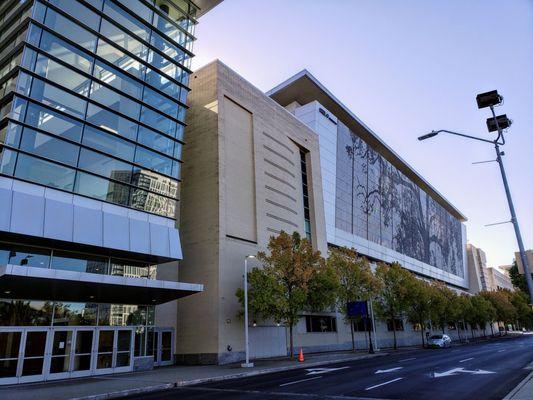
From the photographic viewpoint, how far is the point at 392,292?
51500 mm

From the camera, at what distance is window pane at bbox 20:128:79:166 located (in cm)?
2184

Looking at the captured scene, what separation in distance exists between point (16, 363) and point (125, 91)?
17377 mm

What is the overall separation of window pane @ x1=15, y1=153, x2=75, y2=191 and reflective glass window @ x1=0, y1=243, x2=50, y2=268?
3.67 meters

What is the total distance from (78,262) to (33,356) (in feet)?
17.8

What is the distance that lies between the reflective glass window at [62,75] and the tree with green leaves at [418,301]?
43527 mm

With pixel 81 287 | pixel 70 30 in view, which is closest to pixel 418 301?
pixel 81 287

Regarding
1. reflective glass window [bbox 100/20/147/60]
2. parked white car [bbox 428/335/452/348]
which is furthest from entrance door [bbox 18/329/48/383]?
parked white car [bbox 428/335/452/348]

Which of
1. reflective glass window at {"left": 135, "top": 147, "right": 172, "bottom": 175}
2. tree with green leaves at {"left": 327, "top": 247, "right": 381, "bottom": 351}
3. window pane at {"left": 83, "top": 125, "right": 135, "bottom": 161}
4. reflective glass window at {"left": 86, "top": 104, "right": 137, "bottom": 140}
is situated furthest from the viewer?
tree with green leaves at {"left": 327, "top": 247, "right": 381, "bottom": 351}

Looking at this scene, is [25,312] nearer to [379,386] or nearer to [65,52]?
[65,52]

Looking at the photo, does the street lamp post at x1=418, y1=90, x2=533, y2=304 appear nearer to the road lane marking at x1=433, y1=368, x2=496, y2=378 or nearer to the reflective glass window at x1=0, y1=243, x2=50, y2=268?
the road lane marking at x1=433, y1=368, x2=496, y2=378

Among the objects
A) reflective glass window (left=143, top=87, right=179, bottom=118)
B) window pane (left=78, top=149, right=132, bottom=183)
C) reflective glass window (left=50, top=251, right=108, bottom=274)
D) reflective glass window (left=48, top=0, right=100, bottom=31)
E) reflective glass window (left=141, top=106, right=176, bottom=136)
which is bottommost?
reflective glass window (left=50, top=251, right=108, bottom=274)

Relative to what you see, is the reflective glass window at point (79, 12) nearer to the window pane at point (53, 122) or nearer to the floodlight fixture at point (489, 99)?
the window pane at point (53, 122)

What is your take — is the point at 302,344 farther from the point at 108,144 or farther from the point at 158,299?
the point at 108,144

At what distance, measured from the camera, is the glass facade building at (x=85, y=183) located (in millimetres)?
21188
